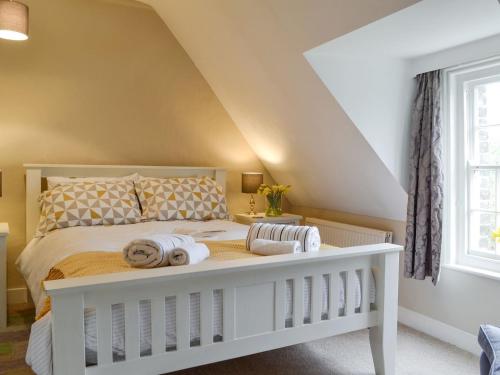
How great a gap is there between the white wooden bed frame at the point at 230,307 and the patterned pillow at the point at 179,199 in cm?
157

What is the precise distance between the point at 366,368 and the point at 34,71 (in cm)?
308

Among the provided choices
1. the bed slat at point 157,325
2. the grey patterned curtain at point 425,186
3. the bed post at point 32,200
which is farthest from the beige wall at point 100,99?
the bed slat at point 157,325

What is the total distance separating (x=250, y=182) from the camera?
3922 millimetres

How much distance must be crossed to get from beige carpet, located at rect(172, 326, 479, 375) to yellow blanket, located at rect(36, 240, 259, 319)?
63cm

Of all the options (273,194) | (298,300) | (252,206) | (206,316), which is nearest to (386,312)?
(298,300)

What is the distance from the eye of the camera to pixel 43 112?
339cm

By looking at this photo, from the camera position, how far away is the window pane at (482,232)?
2666 millimetres

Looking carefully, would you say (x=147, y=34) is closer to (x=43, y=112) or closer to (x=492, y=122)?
(x=43, y=112)

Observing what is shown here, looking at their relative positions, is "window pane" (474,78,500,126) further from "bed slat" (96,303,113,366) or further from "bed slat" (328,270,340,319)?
"bed slat" (96,303,113,366)

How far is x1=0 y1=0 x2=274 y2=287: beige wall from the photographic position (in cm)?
332

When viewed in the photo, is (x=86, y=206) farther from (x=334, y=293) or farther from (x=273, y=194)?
(x=334, y=293)

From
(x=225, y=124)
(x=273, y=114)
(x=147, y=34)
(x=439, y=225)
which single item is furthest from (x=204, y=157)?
(x=439, y=225)

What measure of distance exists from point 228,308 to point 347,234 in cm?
197

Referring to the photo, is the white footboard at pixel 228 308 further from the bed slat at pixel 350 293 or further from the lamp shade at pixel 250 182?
the lamp shade at pixel 250 182
